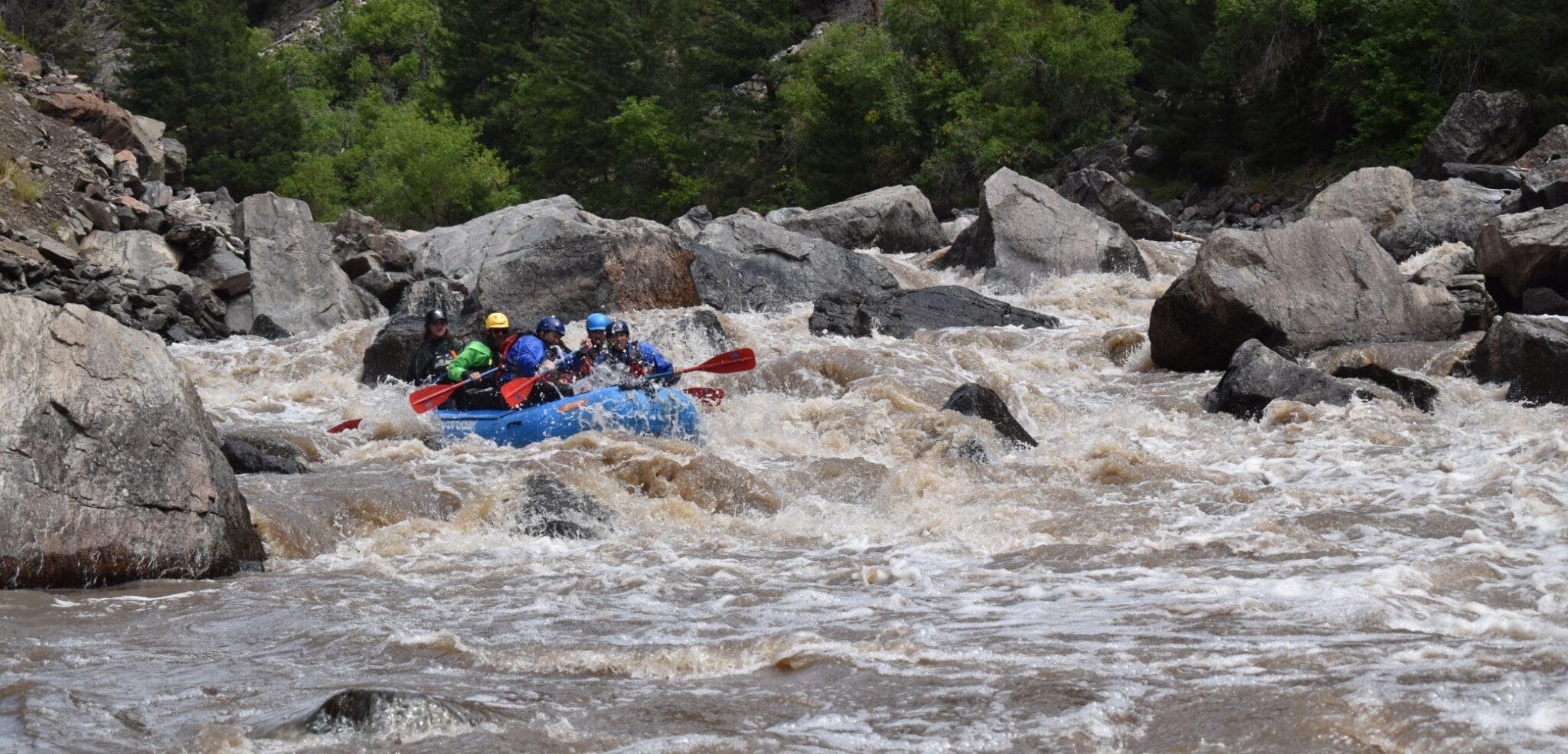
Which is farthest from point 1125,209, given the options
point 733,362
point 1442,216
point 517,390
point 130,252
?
point 130,252

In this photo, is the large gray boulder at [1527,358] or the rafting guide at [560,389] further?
the large gray boulder at [1527,358]

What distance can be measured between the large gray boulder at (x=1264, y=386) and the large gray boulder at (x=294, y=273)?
11.9m

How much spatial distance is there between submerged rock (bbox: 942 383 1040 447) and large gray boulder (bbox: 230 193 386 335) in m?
10.5

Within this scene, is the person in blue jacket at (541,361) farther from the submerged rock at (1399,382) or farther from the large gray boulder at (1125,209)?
the large gray boulder at (1125,209)

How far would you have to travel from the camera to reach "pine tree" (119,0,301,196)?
32625 mm

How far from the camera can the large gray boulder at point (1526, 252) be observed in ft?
46.2

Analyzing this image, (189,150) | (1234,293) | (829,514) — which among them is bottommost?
(829,514)

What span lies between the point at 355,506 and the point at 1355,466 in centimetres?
662

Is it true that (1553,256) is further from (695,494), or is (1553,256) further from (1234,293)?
(695,494)

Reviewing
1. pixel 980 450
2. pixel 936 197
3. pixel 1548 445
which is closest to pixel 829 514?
pixel 980 450

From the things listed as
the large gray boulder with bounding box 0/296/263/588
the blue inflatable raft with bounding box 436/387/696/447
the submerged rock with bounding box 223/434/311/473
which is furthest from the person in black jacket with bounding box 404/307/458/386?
the large gray boulder with bounding box 0/296/263/588

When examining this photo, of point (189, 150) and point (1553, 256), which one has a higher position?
point (189, 150)

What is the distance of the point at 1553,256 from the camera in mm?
14086

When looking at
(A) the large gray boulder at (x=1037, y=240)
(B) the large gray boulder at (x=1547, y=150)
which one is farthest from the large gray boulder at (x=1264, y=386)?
(B) the large gray boulder at (x=1547, y=150)
